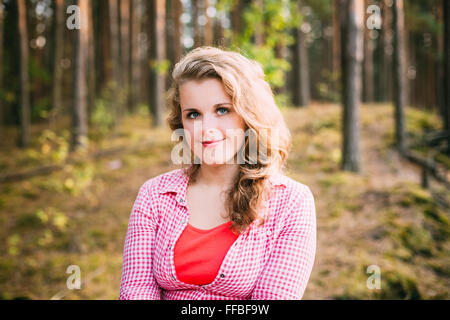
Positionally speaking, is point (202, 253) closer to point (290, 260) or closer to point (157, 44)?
point (290, 260)

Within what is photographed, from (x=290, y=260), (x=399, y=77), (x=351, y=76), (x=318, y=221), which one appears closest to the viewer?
(x=290, y=260)

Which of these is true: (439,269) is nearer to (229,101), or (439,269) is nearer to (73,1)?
(229,101)

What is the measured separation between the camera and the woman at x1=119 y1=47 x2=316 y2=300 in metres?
1.59

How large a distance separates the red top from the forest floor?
7.66ft

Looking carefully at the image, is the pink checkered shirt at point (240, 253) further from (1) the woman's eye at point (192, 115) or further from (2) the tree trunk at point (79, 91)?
(2) the tree trunk at point (79, 91)

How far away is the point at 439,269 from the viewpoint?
468 cm

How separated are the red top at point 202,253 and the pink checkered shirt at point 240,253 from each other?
0.03 m

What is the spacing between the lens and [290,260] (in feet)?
5.14

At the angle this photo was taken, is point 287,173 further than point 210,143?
Yes

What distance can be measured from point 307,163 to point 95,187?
483cm

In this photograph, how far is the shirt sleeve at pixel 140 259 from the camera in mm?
1645

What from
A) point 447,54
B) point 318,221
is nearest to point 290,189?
point 318,221

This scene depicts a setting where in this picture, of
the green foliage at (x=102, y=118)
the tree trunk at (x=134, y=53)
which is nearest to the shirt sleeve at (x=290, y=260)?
the green foliage at (x=102, y=118)

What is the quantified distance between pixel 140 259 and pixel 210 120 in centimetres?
74
